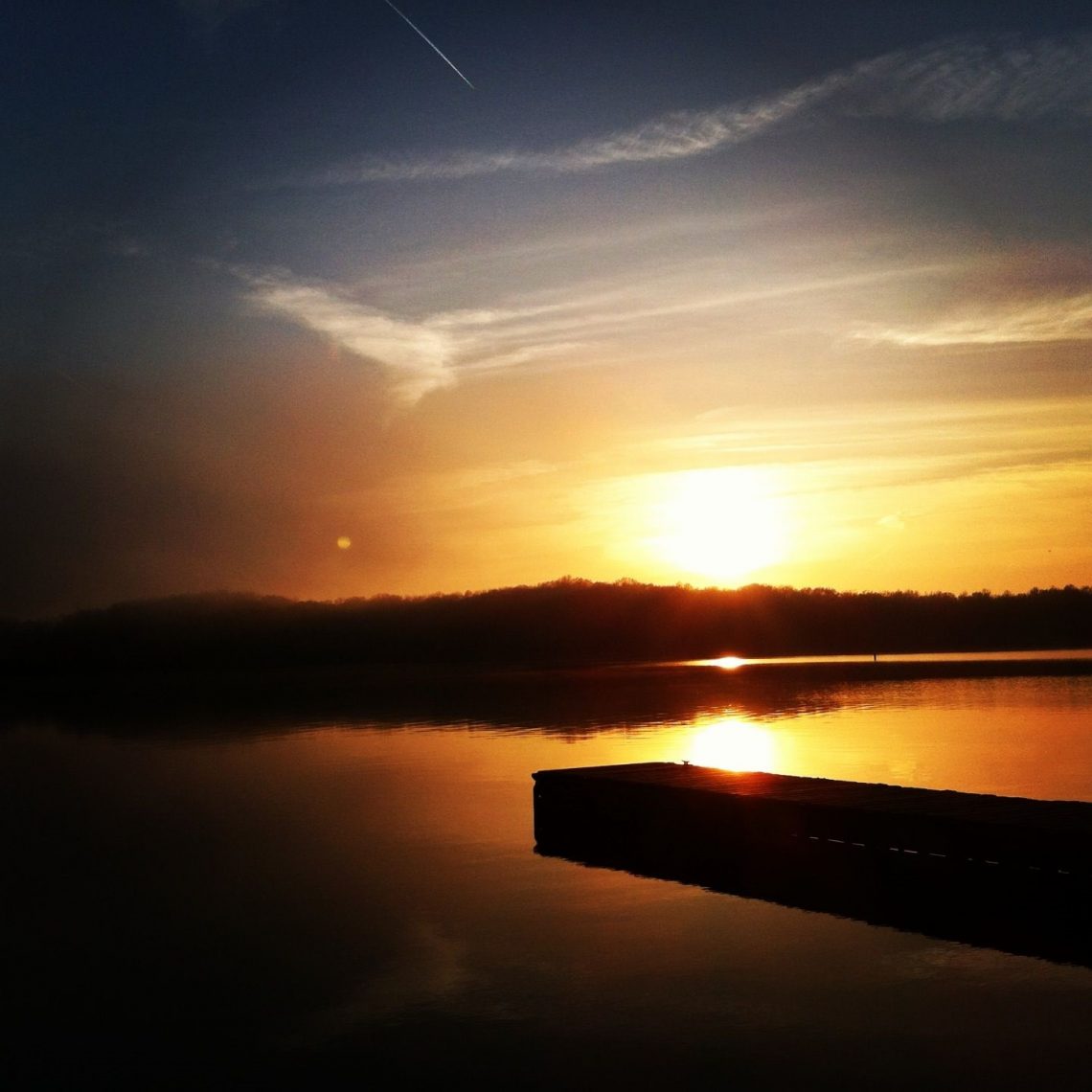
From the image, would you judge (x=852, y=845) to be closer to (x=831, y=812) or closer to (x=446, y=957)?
(x=831, y=812)

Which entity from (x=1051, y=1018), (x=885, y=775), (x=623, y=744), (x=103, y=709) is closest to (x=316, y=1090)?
(x=1051, y=1018)

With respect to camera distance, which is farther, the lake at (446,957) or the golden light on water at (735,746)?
the golden light on water at (735,746)

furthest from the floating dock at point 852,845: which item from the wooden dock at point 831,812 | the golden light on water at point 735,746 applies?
the golden light on water at point 735,746

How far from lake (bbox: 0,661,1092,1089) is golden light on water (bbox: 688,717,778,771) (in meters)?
0.29

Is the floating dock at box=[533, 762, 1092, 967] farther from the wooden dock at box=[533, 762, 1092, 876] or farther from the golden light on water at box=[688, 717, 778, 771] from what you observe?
the golden light on water at box=[688, 717, 778, 771]

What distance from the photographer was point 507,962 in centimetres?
1266

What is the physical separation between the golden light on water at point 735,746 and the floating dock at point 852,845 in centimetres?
583

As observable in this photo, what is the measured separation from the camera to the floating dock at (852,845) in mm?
13180

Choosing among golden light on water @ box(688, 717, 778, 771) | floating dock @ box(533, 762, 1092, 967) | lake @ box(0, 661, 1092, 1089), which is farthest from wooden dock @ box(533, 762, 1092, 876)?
golden light on water @ box(688, 717, 778, 771)

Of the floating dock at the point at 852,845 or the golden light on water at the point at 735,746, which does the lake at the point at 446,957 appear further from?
the floating dock at the point at 852,845

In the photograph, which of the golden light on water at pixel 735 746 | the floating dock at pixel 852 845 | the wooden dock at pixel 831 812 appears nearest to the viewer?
the floating dock at pixel 852 845

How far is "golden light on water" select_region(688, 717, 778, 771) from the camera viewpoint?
2925cm

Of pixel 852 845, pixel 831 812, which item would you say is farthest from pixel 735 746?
pixel 852 845

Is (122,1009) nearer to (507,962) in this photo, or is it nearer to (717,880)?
(507,962)
